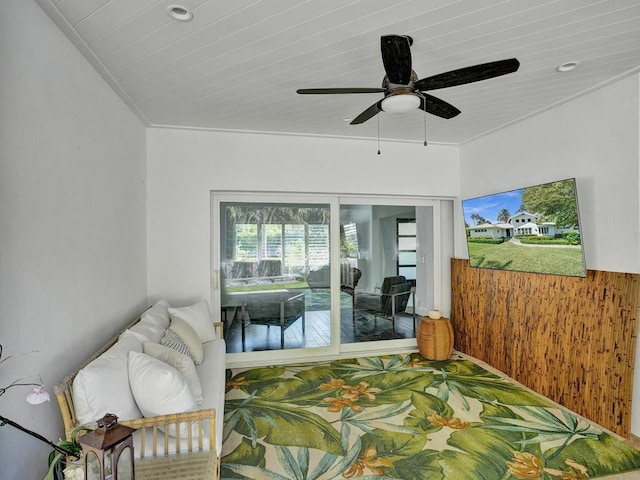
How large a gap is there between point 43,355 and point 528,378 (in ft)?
13.0

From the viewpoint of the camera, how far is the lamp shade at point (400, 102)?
6.72 ft

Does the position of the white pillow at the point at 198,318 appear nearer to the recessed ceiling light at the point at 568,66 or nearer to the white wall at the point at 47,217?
the white wall at the point at 47,217

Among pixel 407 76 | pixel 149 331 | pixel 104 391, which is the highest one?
pixel 407 76

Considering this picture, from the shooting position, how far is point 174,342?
8.47 ft

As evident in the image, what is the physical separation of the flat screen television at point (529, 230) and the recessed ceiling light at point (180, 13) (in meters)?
3.08

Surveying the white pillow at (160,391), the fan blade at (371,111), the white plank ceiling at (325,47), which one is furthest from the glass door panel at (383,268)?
the white pillow at (160,391)

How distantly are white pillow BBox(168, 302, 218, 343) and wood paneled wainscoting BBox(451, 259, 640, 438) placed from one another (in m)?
3.07

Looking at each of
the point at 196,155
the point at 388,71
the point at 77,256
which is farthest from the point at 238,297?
the point at 388,71

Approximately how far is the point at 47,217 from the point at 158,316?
132 cm

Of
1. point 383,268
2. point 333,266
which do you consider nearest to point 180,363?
point 333,266

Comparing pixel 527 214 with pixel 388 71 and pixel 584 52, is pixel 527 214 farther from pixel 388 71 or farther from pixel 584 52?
pixel 388 71

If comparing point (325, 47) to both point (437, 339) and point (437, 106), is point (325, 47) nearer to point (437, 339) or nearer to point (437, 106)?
point (437, 106)

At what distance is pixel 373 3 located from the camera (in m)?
1.87

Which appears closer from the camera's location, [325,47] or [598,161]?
[325,47]
